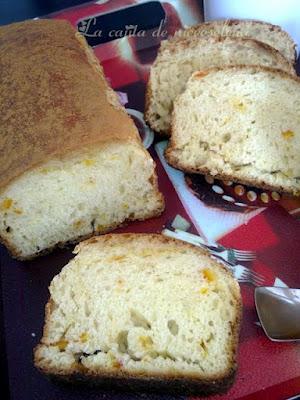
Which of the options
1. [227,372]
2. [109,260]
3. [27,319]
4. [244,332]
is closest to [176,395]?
[227,372]

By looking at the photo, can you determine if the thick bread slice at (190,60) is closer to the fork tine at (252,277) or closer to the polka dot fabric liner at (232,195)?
the polka dot fabric liner at (232,195)

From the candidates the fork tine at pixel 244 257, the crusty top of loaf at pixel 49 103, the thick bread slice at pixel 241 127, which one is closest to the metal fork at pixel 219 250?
the fork tine at pixel 244 257

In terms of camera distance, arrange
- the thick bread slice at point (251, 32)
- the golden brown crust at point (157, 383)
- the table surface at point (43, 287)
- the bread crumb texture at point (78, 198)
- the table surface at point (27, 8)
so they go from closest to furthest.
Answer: the golden brown crust at point (157, 383) → the table surface at point (43, 287) → the bread crumb texture at point (78, 198) → the thick bread slice at point (251, 32) → the table surface at point (27, 8)

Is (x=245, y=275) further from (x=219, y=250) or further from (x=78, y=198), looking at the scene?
(x=78, y=198)

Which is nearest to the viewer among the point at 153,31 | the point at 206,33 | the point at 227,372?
the point at 227,372

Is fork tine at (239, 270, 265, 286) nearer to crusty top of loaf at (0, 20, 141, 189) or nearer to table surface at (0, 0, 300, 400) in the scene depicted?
table surface at (0, 0, 300, 400)

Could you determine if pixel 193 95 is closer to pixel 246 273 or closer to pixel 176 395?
pixel 246 273
